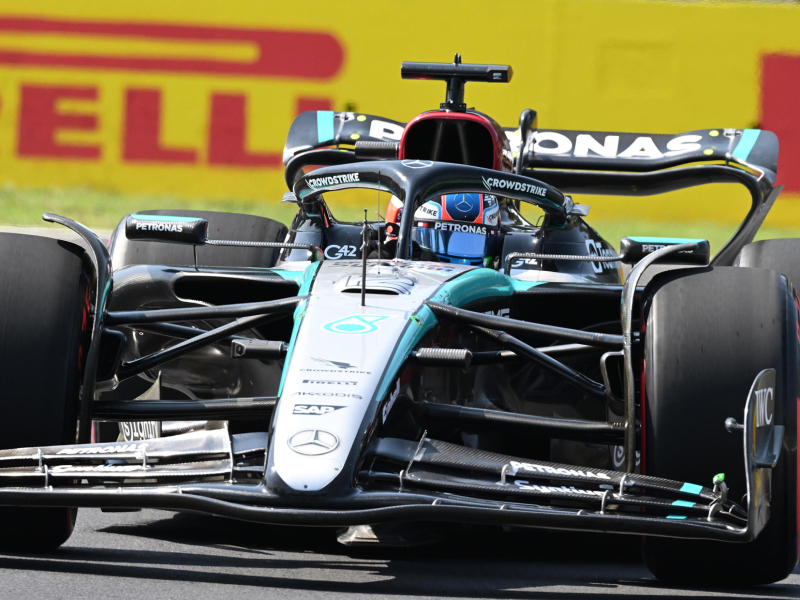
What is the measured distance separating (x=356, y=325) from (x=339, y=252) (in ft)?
8.04

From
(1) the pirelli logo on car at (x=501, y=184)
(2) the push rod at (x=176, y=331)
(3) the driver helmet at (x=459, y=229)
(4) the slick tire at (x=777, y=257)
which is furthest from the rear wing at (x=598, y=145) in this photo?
(2) the push rod at (x=176, y=331)

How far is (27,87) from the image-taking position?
15.5m

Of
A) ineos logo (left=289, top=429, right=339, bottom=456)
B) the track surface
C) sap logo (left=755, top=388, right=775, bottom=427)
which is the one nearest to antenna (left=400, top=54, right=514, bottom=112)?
the track surface

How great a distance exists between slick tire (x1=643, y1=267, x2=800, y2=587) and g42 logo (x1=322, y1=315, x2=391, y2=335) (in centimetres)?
87

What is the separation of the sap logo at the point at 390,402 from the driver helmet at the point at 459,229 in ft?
6.81

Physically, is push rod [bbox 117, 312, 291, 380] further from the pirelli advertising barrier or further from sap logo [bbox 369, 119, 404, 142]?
the pirelli advertising barrier

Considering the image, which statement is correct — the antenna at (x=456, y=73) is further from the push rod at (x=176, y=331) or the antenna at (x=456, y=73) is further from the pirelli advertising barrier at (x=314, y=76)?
the pirelli advertising barrier at (x=314, y=76)

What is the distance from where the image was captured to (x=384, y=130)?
7637 mm

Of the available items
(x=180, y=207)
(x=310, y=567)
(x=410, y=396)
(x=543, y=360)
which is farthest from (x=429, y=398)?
(x=180, y=207)

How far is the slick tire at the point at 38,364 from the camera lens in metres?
3.91

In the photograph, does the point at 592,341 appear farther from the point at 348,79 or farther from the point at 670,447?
the point at 348,79

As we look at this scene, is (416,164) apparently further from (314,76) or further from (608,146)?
(314,76)

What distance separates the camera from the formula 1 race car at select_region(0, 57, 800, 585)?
350 cm

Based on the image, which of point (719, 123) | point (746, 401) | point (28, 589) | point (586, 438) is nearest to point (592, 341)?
point (586, 438)
